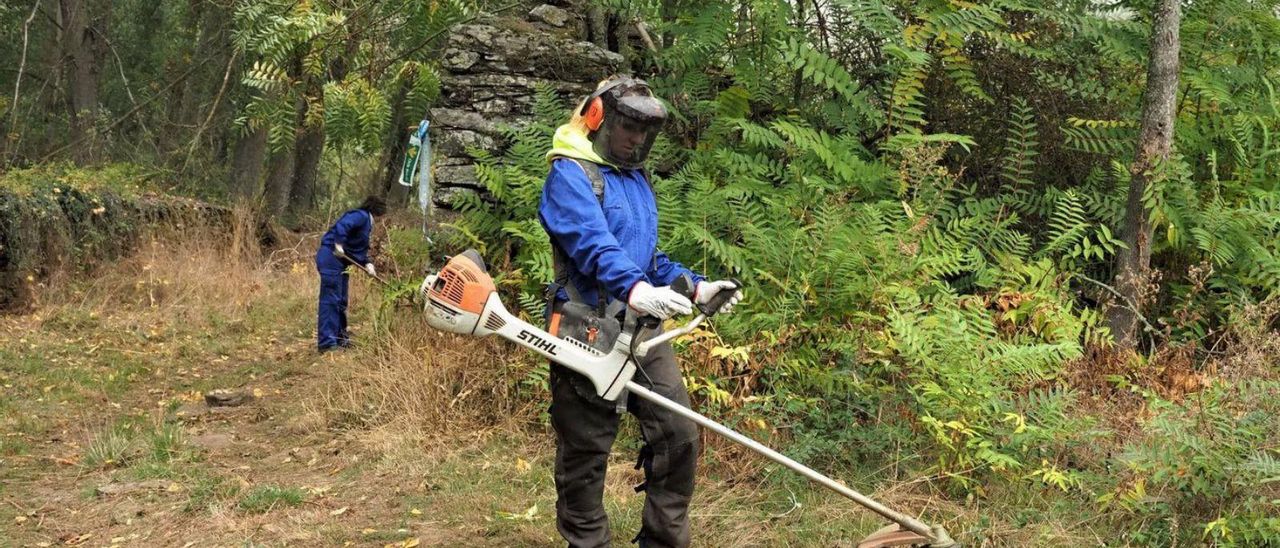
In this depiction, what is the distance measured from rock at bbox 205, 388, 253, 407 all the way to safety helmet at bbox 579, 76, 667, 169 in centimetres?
516

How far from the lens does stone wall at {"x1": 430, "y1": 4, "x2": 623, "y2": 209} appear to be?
8070mm

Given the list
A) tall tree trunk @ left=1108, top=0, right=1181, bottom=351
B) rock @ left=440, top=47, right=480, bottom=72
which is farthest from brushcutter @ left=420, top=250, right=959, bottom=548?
rock @ left=440, top=47, right=480, bottom=72

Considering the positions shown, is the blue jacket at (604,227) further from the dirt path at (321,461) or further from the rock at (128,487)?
the rock at (128,487)

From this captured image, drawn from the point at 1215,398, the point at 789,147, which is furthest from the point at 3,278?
the point at 1215,398

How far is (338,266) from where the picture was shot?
10.6m

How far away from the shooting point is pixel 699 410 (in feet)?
19.8

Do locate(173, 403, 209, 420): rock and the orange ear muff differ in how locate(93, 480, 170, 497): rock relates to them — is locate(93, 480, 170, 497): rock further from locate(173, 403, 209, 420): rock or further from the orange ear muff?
the orange ear muff

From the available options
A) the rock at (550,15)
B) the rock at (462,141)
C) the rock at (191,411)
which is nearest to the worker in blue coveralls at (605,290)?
the rock at (462,141)

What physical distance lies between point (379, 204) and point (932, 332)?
22.1 feet

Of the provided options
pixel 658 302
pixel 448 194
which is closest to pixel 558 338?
pixel 658 302

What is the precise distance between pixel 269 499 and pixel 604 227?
2855 mm

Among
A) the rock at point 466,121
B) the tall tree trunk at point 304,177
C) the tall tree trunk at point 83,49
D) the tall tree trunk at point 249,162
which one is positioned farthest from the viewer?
the tall tree trunk at point 83,49

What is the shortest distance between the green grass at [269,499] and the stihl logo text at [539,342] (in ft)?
7.61

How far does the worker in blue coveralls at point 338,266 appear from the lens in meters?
10.4
